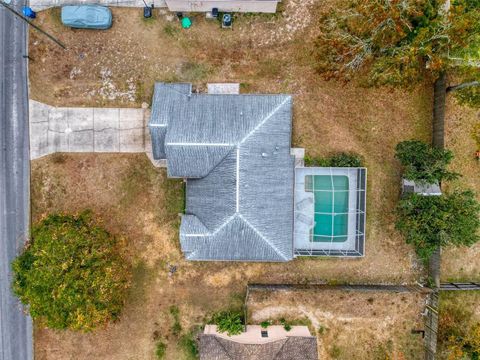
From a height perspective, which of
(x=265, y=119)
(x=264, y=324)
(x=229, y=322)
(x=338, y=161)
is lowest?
(x=264, y=324)

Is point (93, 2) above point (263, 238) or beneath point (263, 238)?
above

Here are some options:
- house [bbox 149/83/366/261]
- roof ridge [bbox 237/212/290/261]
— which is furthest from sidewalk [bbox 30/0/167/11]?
roof ridge [bbox 237/212/290/261]

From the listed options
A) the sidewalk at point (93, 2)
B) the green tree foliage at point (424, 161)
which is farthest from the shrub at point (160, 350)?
the sidewalk at point (93, 2)

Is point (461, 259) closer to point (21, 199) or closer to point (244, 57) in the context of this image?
point (244, 57)

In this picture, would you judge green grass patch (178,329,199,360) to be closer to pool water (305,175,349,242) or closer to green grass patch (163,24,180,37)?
pool water (305,175,349,242)

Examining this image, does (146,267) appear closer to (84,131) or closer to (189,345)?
(189,345)

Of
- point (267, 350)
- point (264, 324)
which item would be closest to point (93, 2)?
point (264, 324)

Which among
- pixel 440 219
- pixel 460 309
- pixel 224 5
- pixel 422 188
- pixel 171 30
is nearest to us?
pixel 440 219
